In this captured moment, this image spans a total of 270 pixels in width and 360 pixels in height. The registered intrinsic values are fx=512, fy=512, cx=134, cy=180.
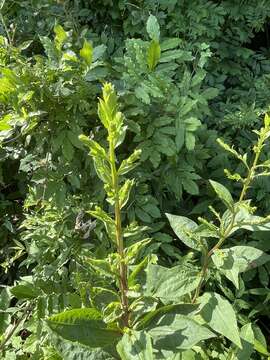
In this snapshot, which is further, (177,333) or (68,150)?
(68,150)

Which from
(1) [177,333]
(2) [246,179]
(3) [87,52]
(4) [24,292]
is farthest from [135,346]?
(3) [87,52]

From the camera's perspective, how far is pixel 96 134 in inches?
66.3

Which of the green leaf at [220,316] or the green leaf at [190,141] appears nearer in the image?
the green leaf at [220,316]

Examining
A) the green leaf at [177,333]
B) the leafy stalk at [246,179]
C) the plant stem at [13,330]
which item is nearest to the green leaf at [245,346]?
the leafy stalk at [246,179]

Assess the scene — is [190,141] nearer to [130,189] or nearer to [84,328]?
[130,189]

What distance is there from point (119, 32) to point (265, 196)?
3.25 feet

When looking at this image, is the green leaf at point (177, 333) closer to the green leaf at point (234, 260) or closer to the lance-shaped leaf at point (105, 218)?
the green leaf at point (234, 260)

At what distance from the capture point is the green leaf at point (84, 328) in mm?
1110

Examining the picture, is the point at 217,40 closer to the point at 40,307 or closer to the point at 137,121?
the point at 137,121

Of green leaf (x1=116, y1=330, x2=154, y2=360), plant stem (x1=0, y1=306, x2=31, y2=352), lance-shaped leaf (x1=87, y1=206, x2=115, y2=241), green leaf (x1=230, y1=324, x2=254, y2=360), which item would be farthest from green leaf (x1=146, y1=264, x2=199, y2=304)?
plant stem (x1=0, y1=306, x2=31, y2=352)

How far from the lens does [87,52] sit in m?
1.52

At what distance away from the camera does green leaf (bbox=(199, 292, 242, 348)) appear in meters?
1.17

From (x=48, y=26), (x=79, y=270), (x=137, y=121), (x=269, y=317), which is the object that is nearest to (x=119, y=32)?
(x=48, y=26)

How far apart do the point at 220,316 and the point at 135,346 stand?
223 millimetres
